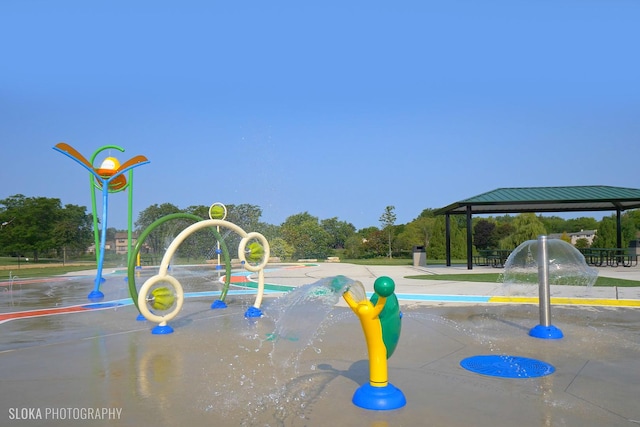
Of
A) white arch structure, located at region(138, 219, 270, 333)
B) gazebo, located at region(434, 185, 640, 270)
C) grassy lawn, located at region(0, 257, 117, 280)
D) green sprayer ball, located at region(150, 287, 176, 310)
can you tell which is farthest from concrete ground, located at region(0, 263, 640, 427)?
grassy lawn, located at region(0, 257, 117, 280)

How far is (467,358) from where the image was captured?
22.3 feet

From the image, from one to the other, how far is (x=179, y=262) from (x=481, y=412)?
122 ft

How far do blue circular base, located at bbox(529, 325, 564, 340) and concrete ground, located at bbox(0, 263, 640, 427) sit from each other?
0.47 ft

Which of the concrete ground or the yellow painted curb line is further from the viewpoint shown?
the yellow painted curb line

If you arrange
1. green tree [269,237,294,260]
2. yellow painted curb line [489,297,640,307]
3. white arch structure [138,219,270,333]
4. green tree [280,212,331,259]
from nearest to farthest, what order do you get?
white arch structure [138,219,270,333], yellow painted curb line [489,297,640,307], green tree [269,237,294,260], green tree [280,212,331,259]

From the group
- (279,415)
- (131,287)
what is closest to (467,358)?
(279,415)

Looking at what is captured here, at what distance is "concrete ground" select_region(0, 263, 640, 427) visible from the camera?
463 centimetres

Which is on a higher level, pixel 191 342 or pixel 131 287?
pixel 131 287

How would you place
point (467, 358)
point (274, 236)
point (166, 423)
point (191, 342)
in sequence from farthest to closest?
point (274, 236) < point (191, 342) < point (467, 358) < point (166, 423)

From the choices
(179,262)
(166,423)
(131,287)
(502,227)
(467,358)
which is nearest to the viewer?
(166,423)

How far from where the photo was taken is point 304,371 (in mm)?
6246

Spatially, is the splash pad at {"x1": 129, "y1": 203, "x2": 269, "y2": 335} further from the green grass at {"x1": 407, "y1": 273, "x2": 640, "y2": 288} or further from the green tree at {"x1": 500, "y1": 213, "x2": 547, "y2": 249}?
the green tree at {"x1": 500, "y1": 213, "x2": 547, "y2": 249}

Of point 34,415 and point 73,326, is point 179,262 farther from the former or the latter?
point 34,415

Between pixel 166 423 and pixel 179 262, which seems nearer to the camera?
pixel 166 423
